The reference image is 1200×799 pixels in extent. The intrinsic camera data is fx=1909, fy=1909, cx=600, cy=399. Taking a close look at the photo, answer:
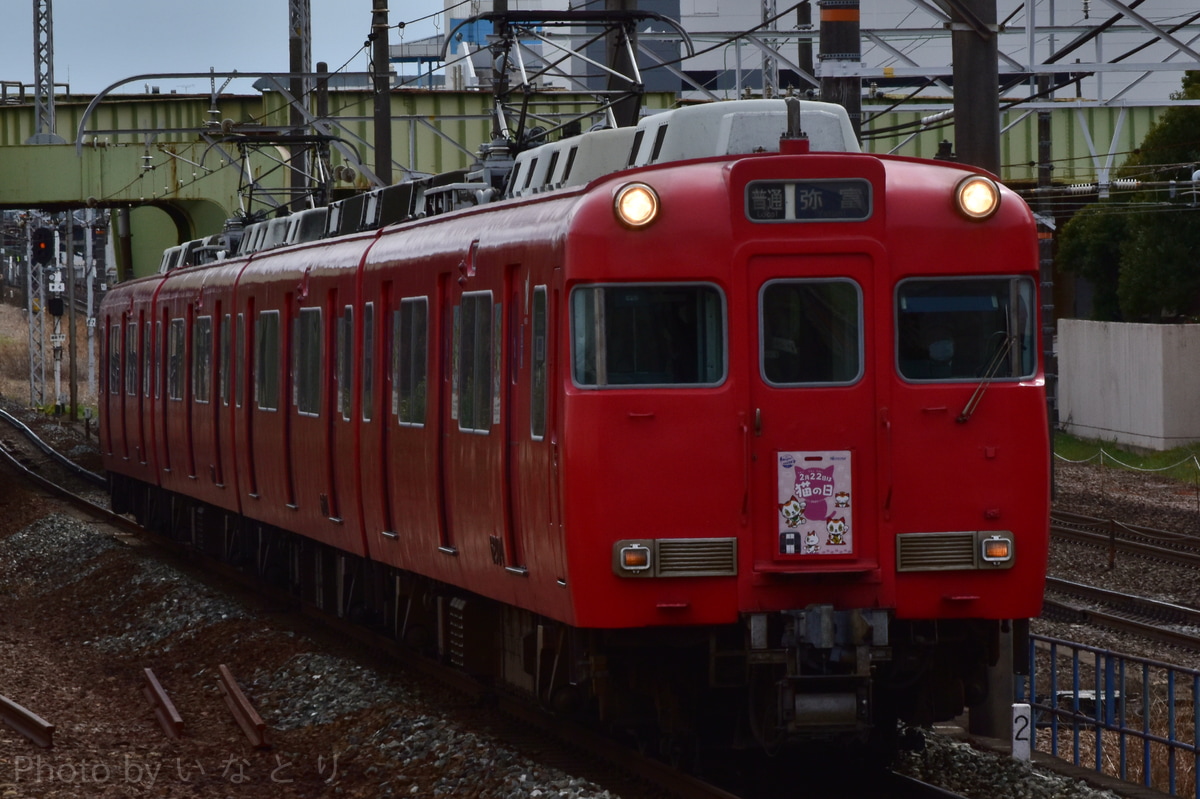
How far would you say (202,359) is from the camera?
59.8 ft

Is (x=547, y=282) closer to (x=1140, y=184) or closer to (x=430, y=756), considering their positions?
(x=430, y=756)

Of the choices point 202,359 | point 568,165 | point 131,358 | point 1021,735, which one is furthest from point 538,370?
point 131,358

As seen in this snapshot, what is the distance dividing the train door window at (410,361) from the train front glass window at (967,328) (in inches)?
135

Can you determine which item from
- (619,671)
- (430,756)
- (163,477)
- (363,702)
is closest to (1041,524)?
(619,671)

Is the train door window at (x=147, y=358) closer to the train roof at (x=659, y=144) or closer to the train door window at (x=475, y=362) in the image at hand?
the train roof at (x=659, y=144)

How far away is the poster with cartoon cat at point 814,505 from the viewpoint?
324 inches

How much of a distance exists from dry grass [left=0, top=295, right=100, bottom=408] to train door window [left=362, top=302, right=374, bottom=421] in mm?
42090

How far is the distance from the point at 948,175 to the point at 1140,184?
82.7 feet

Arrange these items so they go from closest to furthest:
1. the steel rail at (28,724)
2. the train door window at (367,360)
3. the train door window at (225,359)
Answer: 1. the steel rail at (28,724)
2. the train door window at (367,360)
3. the train door window at (225,359)

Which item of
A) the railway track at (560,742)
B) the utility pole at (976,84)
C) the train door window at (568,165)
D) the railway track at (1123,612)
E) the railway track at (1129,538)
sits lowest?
the railway track at (1123,612)

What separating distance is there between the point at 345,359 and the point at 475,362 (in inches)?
123

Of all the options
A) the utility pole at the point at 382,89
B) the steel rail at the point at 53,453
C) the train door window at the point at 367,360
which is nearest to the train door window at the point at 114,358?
the utility pole at the point at 382,89

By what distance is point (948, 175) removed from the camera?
8695 millimetres

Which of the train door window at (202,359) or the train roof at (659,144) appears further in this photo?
the train door window at (202,359)
